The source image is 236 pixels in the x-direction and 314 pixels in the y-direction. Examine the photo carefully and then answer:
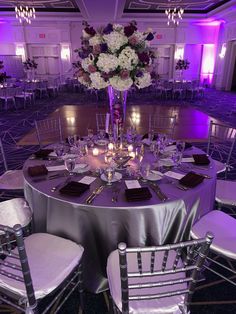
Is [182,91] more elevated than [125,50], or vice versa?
[125,50]

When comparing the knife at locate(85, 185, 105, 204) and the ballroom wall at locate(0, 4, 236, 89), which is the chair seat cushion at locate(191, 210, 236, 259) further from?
the ballroom wall at locate(0, 4, 236, 89)

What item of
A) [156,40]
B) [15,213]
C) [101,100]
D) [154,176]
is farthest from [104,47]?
[156,40]

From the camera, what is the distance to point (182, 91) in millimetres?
11523

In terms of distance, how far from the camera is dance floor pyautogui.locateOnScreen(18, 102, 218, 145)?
5680 millimetres

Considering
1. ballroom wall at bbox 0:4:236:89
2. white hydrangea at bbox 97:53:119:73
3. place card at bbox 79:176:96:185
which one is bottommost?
place card at bbox 79:176:96:185

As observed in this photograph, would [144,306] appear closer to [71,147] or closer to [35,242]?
[35,242]

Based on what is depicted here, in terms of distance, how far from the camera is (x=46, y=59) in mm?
14906

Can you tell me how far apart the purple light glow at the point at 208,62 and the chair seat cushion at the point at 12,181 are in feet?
49.9

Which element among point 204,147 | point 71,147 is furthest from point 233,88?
point 71,147

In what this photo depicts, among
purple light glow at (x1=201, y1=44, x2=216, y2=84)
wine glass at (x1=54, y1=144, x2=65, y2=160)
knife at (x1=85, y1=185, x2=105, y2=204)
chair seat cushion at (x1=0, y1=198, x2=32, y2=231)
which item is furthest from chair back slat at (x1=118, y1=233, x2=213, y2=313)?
purple light glow at (x1=201, y1=44, x2=216, y2=84)

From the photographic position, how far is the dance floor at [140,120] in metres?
5.68

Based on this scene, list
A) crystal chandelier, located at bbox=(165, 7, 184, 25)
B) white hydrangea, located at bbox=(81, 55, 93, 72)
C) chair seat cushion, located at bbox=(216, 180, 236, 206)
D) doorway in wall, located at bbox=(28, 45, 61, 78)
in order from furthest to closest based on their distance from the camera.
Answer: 1. doorway in wall, located at bbox=(28, 45, 61, 78)
2. crystal chandelier, located at bbox=(165, 7, 184, 25)
3. chair seat cushion, located at bbox=(216, 180, 236, 206)
4. white hydrangea, located at bbox=(81, 55, 93, 72)

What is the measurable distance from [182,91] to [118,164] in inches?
407

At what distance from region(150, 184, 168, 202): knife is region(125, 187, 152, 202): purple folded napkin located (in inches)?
2.7
